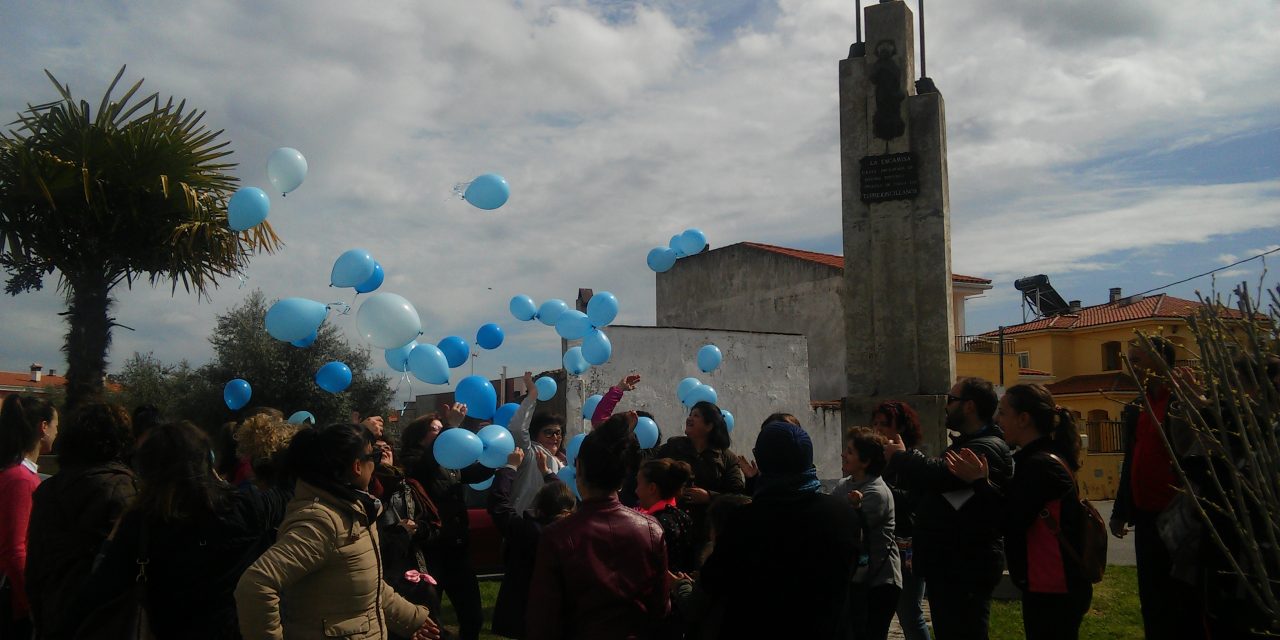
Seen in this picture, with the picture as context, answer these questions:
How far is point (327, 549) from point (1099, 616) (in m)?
6.56

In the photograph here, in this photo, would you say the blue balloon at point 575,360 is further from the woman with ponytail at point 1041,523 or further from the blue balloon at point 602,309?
the woman with ponytail at point 1041,523

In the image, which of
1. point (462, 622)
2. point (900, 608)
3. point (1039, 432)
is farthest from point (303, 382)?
point (1039, 432)

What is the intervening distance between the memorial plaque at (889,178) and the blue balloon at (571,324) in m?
2.90

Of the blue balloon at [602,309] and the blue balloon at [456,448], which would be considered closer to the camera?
the blue balloon at [456,448]

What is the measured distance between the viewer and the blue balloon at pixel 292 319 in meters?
6.63

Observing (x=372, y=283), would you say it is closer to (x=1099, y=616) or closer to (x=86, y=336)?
(x=86, y=336)

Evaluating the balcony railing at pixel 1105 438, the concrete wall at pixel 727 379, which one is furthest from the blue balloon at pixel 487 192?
the balcony railing at pixel 1105 438

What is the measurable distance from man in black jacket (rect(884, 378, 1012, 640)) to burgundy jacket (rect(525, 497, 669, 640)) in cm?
175

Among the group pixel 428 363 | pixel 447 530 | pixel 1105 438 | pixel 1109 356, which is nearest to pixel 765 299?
pixel 1105 438

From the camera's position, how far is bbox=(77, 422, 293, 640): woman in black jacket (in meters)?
3.13

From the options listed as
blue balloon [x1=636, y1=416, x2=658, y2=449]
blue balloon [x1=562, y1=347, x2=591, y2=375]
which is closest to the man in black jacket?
blue balloon [x1=636, y1=416, x2=658, y2=449]

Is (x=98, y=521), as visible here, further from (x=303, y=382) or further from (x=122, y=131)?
(x=303, y=382)

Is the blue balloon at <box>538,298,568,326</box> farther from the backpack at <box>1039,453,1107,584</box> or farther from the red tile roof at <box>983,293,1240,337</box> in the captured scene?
the red tile roof at <box>983,293,1240,337</box>

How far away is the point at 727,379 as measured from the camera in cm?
1969
